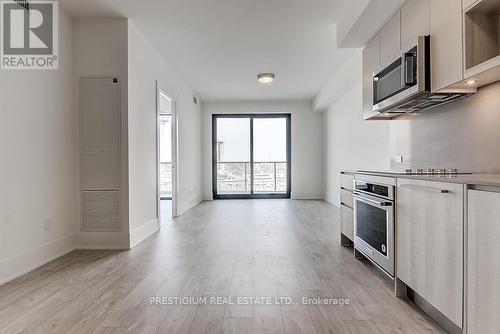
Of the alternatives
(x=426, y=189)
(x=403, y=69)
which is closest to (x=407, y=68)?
(x=403, y=69)

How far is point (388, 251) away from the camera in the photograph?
2.35 metres

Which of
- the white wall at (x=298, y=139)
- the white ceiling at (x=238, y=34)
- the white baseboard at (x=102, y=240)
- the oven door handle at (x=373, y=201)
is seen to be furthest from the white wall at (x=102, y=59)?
the white wall at (x=298, y=139)

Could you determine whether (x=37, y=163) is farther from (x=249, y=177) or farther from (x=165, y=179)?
(x=165, y=179)

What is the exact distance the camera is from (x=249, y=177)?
28.5 feet

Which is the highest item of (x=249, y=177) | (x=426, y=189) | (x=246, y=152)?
(x=246, y=152)

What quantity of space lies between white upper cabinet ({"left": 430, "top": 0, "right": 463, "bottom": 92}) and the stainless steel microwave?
0.06 meters

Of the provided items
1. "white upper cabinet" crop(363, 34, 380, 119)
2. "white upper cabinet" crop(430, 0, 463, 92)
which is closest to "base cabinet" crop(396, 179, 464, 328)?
"white upper cabinet" crop(430, 0, 463, 92)

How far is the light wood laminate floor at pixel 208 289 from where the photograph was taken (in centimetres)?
186

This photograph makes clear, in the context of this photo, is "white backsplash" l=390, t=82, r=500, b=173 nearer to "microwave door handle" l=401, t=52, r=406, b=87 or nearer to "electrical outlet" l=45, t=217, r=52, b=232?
"microwave door handle" l=401, t=52, r=406, b=87

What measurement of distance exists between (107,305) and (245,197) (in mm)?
6516

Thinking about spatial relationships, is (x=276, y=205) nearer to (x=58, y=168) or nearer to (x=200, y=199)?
(x=200, y=199)

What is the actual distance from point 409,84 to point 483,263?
4.80 feet

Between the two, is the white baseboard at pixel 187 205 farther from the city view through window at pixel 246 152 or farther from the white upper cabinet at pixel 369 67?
the white upper cabinet at pixel 369 67

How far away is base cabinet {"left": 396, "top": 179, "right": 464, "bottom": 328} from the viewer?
1587 mm
